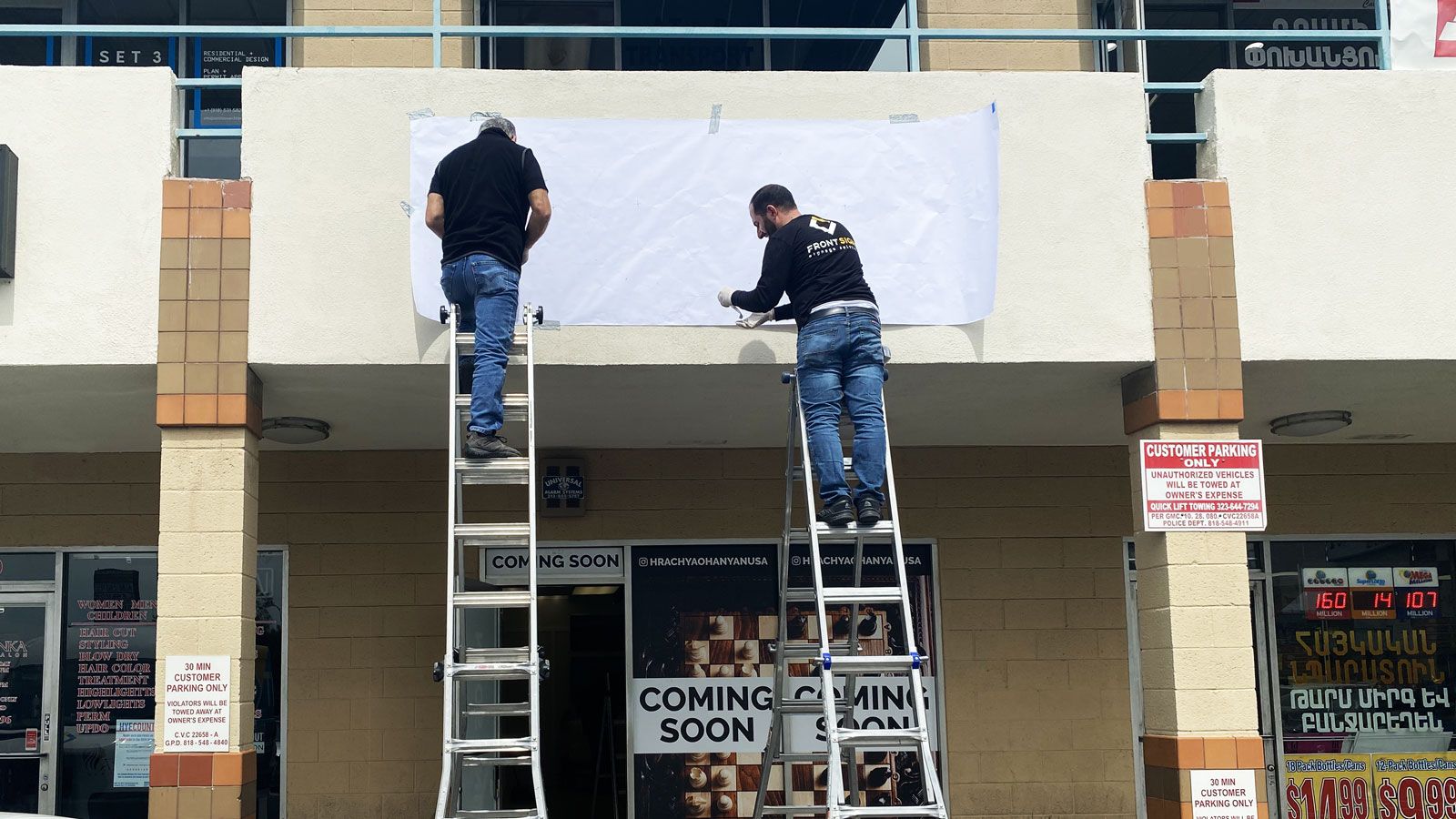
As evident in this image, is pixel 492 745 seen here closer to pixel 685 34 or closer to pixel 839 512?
pixel 839 512

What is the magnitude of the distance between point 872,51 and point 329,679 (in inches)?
234

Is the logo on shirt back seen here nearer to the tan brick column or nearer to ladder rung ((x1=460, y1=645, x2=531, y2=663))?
the tan brick column

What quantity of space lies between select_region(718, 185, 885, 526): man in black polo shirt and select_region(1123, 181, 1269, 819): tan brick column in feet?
6.33

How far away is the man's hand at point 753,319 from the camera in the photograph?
7402 mm

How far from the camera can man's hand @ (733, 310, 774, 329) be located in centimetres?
740

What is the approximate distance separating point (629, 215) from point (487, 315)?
1.37 meters

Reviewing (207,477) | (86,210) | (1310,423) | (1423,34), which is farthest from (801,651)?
(1423,34)

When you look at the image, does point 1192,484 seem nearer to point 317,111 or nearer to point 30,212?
point 317,111

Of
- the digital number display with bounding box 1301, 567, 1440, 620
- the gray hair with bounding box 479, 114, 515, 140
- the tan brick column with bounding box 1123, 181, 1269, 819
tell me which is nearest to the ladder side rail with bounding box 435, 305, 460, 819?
the gray hair with bounding box 479, 114, 515, 140

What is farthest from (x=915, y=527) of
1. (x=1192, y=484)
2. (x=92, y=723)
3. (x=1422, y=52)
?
(x=92, y=723)

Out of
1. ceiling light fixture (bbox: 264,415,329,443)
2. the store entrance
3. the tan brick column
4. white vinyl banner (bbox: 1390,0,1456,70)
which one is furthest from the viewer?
the store entrance

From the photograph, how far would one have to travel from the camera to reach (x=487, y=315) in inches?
262

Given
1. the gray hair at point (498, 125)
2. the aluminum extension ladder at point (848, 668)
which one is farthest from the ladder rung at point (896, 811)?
the gray hair at point (498, 125)

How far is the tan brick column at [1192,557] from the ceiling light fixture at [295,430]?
501 cm
